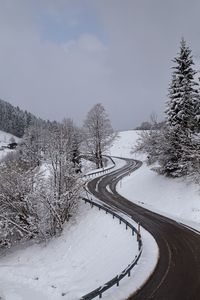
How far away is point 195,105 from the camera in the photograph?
38.9 m

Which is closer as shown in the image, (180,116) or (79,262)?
(79,262)

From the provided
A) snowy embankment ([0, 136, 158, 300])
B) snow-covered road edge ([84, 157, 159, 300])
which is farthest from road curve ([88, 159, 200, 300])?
snowy embankment ([0, 136, 158, 300])

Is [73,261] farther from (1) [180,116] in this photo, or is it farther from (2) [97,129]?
(2) [97,129]

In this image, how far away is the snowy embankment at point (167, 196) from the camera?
33.3 meters

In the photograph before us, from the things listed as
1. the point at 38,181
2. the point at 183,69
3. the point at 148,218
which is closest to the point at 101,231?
the point at 148,218

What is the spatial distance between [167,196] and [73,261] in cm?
1582

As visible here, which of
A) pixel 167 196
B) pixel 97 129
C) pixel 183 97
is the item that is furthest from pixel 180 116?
pixel 97 129

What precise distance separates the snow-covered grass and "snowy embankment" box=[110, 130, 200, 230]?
661 cm

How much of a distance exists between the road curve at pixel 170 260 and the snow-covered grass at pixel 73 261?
1.53 meters

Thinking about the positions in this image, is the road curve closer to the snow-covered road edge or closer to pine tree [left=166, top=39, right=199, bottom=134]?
the snow-covered road edge

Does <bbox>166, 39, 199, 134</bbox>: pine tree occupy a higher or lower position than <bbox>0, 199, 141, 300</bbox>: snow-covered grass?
higher

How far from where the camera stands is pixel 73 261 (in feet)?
87.4

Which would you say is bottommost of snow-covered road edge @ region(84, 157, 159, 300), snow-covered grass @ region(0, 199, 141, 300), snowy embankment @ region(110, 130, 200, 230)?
snow-covered grass @ region(0, 199, 141, 300)

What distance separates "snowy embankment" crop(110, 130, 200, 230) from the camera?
33350 millimetres
